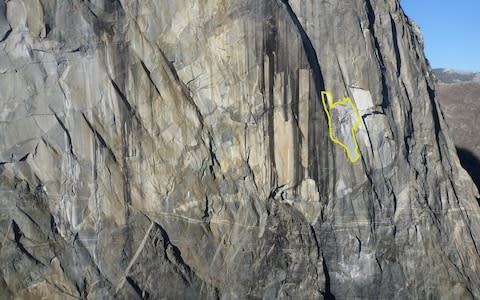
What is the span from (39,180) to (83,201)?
1010 millimetres

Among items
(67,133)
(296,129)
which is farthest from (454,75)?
(67,133)

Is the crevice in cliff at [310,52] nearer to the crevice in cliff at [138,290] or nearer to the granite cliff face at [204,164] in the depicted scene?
the granite cliff face at [204,164]

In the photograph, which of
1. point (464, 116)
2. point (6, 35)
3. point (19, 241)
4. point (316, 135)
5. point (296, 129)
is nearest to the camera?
point (19, 241)

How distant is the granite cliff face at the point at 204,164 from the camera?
11.9 metres

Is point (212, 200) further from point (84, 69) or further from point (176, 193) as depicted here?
point (84, 69)

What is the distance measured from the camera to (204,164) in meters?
12.4

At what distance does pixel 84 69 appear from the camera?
478 inches

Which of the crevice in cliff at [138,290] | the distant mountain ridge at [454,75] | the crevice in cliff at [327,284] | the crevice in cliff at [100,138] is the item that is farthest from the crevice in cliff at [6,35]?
the distant mountain ridge at [454,75]

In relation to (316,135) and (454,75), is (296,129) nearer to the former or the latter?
(316,135)

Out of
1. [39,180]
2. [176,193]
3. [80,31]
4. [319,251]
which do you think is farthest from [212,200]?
[80,31]

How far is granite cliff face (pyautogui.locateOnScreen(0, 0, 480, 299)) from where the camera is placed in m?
11.9

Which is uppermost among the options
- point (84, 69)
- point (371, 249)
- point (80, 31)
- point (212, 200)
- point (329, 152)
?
point (80, 31)

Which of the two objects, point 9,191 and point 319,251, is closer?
point 9,191

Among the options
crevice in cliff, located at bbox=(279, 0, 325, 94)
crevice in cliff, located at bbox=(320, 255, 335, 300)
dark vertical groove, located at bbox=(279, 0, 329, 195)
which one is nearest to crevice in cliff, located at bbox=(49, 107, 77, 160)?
dark vertical groove, located at bbox=(279, 0, 329, 195)
